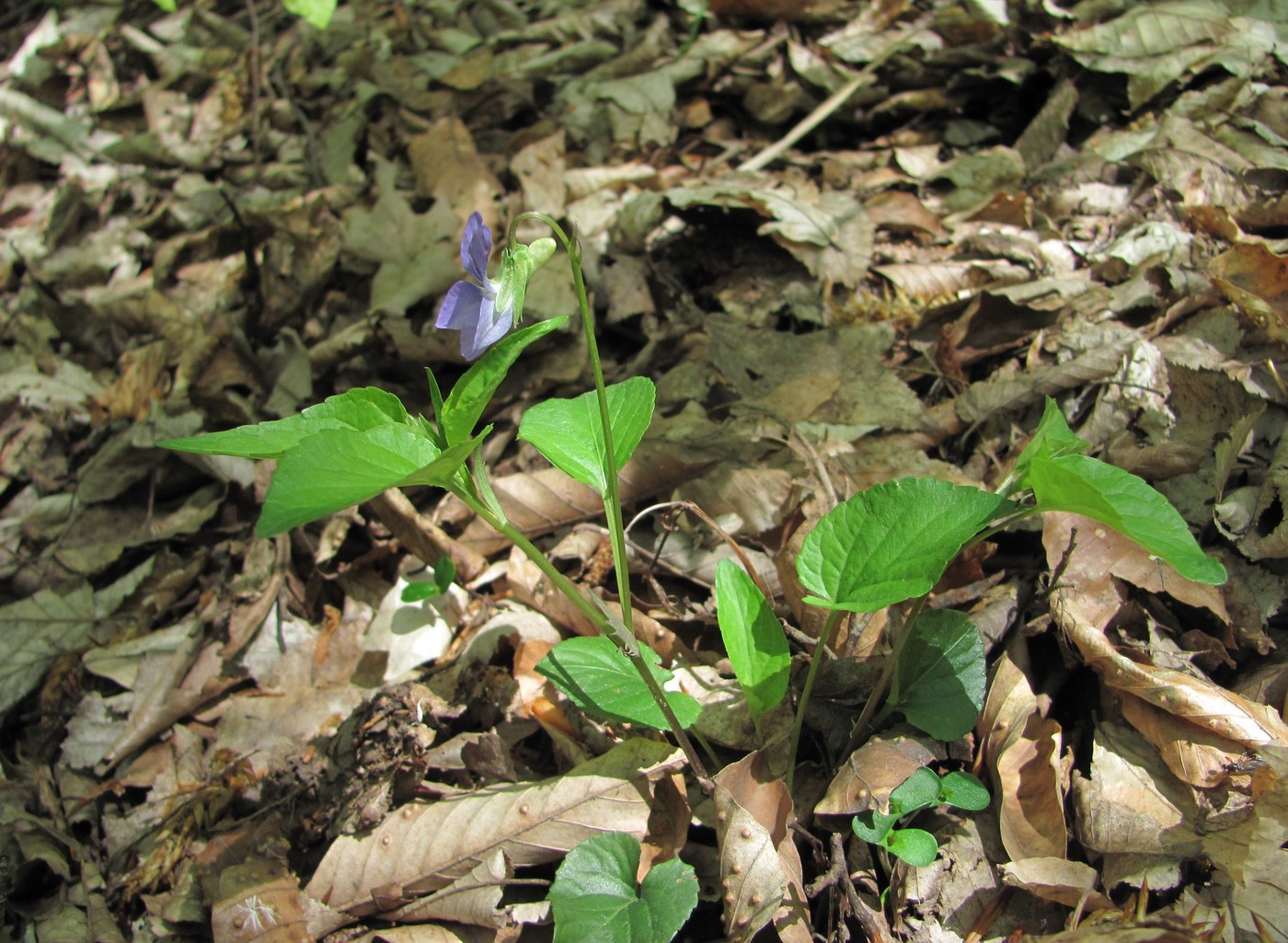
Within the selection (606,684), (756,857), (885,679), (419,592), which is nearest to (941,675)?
(885,679)

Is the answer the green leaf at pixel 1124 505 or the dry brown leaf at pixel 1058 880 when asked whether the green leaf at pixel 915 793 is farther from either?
the green leaf at pixel 1124 505

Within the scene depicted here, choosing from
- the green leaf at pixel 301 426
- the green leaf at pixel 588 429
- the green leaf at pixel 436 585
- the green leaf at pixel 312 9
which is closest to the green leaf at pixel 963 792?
the green leaf at pixel 588 429

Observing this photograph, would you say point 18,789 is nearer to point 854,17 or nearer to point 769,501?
point 769,501

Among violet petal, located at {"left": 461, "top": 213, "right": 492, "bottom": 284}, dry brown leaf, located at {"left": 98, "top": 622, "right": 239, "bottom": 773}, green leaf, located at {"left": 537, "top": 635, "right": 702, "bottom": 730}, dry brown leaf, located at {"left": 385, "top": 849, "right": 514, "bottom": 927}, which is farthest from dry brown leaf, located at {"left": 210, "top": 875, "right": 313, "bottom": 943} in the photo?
violet petal, located at {"left": 461, "top": 213, "right": 492, "bottom": 284}

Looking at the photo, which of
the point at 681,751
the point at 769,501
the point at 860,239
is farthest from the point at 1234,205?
the point at 681,751

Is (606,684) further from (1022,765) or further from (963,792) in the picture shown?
(1022,765)
